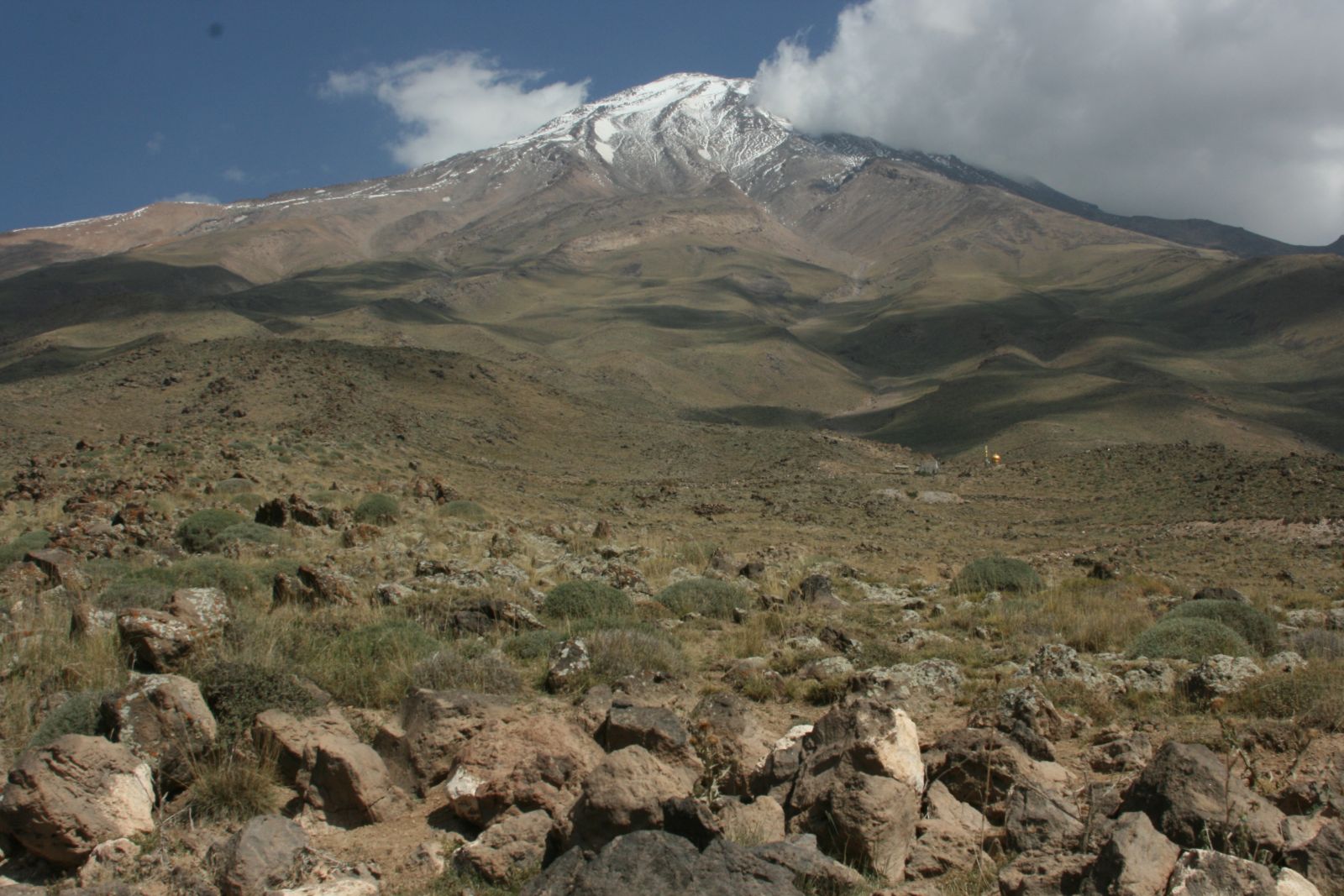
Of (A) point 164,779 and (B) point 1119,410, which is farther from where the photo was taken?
(B) point 1119,410

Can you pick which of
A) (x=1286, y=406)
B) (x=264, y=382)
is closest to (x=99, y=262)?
(x=264, y=382)

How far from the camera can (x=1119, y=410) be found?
63.5 metres

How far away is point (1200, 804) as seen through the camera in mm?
3980

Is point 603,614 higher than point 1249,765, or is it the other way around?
point 1249,765

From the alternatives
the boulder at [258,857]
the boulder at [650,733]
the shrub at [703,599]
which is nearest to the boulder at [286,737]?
the boulder at [258,857]

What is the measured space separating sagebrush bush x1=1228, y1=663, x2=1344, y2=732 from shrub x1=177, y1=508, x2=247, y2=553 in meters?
13.3

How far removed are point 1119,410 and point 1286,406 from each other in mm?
22039

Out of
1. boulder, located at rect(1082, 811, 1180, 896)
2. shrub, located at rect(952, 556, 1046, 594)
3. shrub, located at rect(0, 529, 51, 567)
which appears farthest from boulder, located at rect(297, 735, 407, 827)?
shrub, located at rect(952, 556, 1046, 594)

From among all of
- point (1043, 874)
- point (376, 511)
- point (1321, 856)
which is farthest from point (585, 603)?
point (376, 511)

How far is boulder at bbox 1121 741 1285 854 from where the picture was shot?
3.83 m

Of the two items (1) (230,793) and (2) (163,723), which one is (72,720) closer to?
(2) (163,723)

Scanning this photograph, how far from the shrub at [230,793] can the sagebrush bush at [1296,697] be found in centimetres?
577

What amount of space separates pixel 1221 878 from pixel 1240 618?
23.3 ft

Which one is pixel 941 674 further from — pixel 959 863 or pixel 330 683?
pixel 330 683
